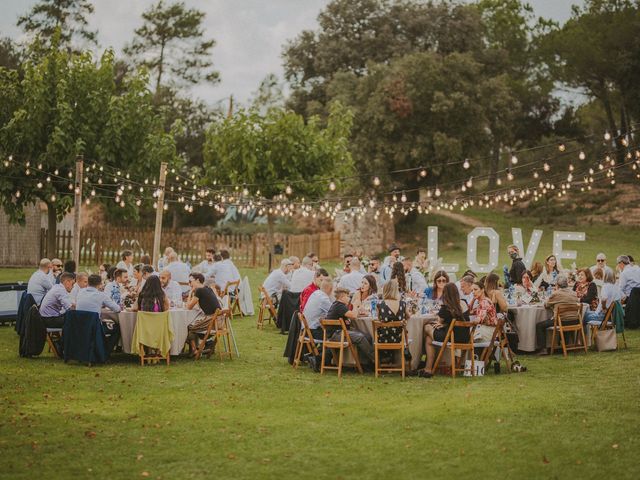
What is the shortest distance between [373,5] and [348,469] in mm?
35515

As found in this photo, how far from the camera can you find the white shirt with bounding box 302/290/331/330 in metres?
10.5

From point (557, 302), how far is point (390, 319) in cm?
290

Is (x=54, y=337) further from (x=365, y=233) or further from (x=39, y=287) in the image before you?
(x=365, y=233)

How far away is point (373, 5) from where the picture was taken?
39.4 metres

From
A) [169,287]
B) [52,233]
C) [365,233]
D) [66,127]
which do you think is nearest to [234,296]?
[169,287]

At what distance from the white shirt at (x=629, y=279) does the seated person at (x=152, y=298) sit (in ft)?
26.4

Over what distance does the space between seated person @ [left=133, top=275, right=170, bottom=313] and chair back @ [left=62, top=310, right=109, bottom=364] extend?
0.58 meters

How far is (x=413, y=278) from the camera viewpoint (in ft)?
45.2

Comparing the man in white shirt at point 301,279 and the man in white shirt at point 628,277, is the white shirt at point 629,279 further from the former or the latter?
the man in white shirt at point 301,279

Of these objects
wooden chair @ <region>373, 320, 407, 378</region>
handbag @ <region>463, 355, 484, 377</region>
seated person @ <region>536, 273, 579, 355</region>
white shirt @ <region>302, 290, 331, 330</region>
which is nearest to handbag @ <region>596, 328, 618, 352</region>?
seated person @ <region>536, 273, 579, 355</region>

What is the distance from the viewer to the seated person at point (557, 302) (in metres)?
11.5

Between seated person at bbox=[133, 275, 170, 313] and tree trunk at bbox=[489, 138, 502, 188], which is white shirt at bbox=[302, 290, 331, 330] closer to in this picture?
seated person at bbox=[133, 275, 170, 313]

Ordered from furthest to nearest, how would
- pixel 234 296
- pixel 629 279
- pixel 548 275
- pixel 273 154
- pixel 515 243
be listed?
pixel 273 154, pixel 515 243, pixel 234 296, pixel 629 279, pixel 548 275

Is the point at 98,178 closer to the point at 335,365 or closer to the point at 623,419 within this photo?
the point at 335,365
